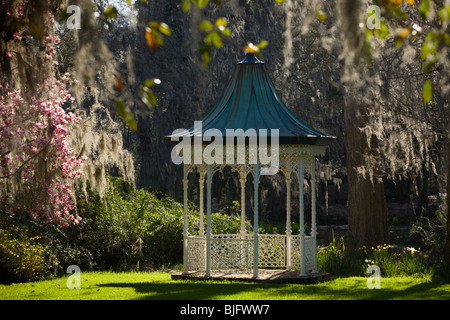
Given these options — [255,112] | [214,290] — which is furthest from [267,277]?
[255,112]

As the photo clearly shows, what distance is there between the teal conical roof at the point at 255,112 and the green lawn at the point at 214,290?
245cm

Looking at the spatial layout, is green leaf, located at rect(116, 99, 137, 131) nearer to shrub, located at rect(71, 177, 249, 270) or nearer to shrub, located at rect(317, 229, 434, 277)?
shrub, located at rect(317, 229, 434, 277)

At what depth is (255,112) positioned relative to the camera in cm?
1195

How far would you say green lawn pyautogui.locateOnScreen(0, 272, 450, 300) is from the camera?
370 inches

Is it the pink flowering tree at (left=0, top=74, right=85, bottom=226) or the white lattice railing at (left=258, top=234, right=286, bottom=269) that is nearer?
the pink flowering tree at (left=0, top=74, right=85, bottom=226)

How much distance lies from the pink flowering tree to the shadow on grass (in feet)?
5.67

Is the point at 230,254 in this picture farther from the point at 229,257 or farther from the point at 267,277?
the point at 267,277

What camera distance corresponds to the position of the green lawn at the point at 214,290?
30.8 ft

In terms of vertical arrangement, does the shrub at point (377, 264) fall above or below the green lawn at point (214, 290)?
above

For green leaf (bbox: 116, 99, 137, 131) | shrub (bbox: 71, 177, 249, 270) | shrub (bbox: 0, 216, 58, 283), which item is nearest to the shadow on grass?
shrub (bbox: 0, 216, 58, 283)

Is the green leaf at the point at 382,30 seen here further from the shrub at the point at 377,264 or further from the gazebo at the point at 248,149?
the shrub at the point at 377,264

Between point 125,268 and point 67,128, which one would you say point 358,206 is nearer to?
point 125,268

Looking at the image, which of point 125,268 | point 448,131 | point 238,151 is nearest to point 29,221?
point 125,268

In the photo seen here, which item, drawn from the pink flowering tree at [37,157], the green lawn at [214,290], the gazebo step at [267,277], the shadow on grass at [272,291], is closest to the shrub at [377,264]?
the green lawn at [214,290]
